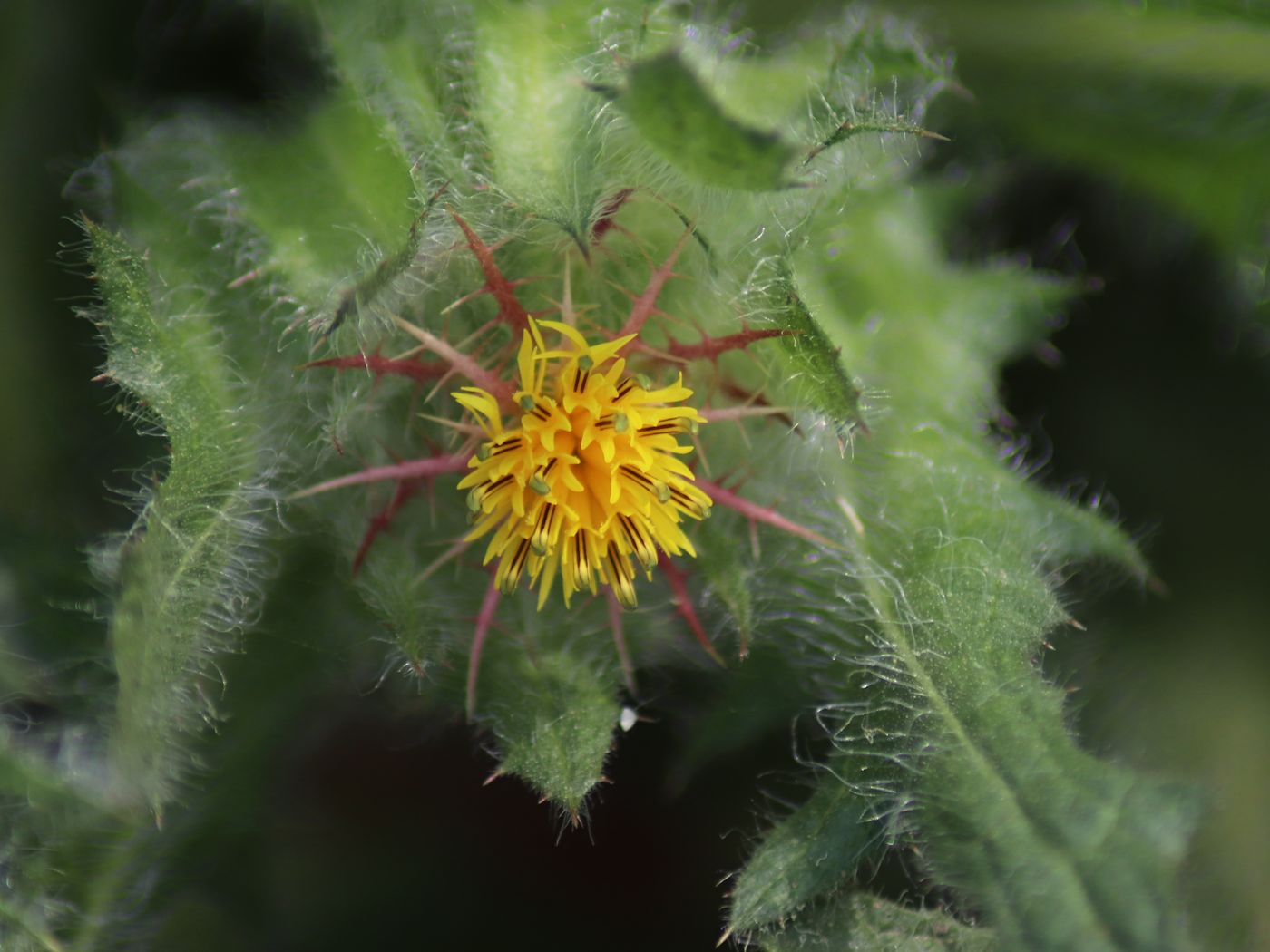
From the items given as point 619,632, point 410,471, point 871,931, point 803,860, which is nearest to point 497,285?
point 410,471

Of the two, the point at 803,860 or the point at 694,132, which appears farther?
the point at 803,860

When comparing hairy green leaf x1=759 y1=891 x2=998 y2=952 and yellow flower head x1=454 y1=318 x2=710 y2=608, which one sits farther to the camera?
hairy green leaf x1=759 y1=891 x2=998 y2=952

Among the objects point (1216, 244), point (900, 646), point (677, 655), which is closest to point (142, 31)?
point (677, 655)

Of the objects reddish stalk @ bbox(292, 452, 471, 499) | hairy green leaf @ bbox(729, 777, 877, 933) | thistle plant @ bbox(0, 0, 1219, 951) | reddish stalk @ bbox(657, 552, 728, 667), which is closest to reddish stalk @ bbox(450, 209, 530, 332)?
thistle plant @ bbox(0, 0, 1219, 951)

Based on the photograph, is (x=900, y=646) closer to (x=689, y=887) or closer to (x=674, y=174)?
(x=674, y=174)

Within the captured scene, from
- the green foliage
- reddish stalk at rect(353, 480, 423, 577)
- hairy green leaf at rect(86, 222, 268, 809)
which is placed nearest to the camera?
the green foliage

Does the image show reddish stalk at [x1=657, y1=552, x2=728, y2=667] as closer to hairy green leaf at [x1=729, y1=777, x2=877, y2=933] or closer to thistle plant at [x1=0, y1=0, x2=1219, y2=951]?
thistle plant at [x1=0, y1=0, x2=1219, y2=951]

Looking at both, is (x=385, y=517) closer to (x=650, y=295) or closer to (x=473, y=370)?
(x=473, y=370)

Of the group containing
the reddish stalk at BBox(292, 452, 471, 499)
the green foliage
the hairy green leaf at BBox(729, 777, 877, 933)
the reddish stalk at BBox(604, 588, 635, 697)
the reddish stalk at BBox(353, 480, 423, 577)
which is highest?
the green foliage
